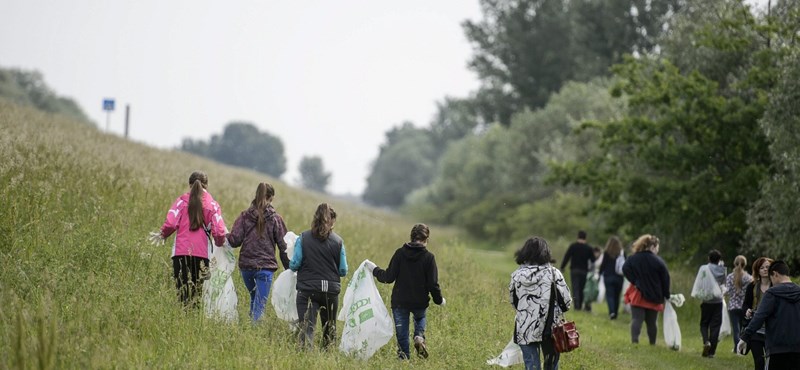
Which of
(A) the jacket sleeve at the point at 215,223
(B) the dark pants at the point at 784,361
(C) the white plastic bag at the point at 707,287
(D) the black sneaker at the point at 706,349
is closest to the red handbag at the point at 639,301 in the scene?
(C) the white plastic bag at the point at 707,287

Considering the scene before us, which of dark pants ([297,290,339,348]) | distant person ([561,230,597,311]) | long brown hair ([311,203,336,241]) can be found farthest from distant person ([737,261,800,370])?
distant person ([561,230,597,311])

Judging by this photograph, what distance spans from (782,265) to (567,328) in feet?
8.80

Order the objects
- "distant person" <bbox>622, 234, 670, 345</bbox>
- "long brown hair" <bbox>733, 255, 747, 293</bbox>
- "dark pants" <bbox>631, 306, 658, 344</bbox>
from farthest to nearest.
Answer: "dark pants" <bbox>631, 306, 658, 344</bbox> → "distant person" <bbox>622, 234, 670, 345</bbox> → "long brown hair" <bbox>733, 255, 747, 293</bbox>

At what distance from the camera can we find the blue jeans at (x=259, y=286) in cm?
1214

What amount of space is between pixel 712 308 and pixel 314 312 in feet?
25.7

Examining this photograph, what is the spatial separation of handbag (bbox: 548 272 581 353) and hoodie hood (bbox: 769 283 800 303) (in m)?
2.44

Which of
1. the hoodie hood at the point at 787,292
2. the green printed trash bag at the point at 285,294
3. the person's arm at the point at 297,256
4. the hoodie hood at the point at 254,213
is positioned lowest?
the green printed trash bag at the point at 285,294

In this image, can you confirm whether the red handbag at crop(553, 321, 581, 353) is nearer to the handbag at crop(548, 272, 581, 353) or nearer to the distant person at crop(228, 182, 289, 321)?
the handbag at crop(548, 272, 581, 353)

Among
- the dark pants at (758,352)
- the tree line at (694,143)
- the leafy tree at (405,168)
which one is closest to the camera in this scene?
the dark pants at (758,352)

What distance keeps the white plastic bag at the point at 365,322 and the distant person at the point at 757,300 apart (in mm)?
4760

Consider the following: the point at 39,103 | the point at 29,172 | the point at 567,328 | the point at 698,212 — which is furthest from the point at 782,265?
the point at 39,103

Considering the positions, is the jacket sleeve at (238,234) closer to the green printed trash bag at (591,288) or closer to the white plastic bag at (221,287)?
the white plastic bag at (221,287)

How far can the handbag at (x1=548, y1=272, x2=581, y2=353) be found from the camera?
10.7 m

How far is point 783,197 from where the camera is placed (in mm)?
20766
